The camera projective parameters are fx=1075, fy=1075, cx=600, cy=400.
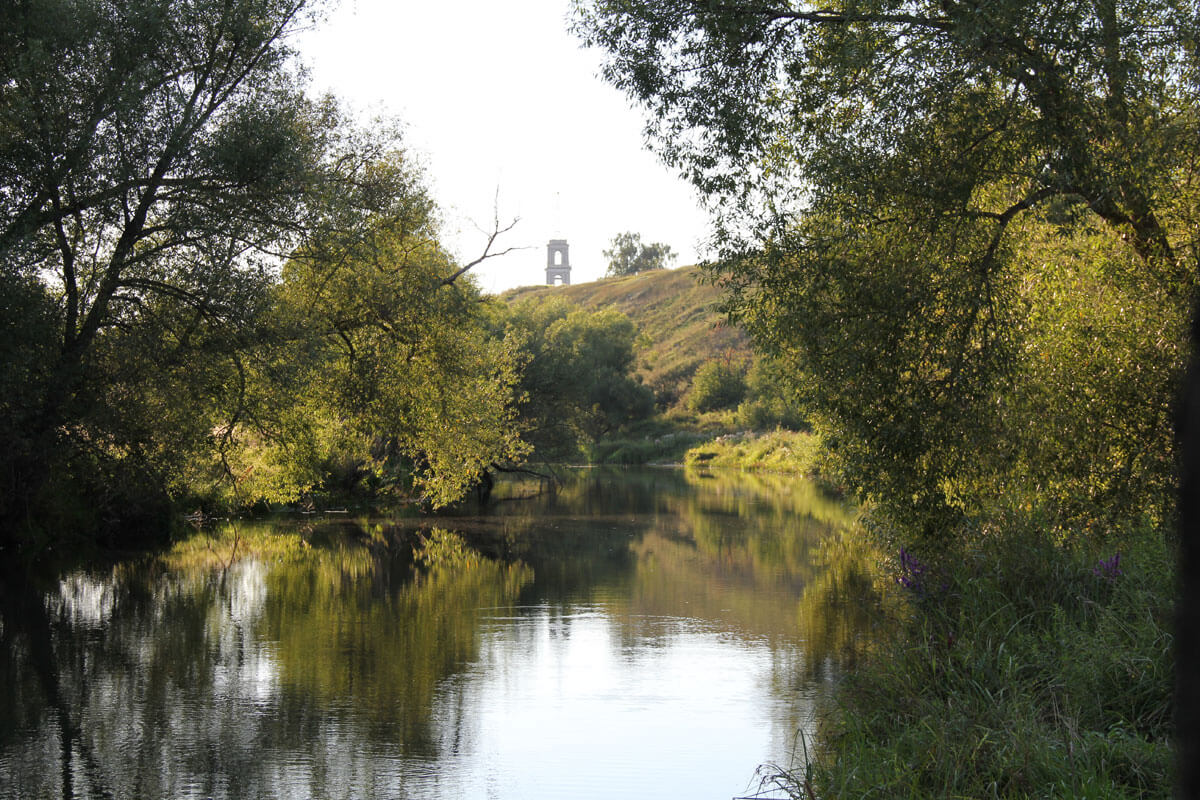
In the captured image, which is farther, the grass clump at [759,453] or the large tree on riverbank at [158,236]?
the grass clump at [759,453]

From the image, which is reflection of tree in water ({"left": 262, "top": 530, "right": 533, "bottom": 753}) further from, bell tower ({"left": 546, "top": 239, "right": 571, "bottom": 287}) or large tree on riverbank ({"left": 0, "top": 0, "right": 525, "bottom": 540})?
bell tower ({"left": 546, "top": 239, "right": 571, "bottom": 287})

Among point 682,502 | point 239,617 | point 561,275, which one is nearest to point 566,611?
point 239,617

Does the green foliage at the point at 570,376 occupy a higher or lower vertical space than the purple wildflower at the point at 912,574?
higher

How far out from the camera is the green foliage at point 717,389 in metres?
81.8

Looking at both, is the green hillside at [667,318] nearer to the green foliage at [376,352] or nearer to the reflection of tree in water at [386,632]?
the green foliage at [376,352]

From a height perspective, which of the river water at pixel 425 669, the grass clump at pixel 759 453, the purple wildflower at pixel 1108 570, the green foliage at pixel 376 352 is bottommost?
the river water at pixel 425 669

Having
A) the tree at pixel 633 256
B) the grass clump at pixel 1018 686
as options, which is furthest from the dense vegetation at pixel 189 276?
the tree at pixel 633 256

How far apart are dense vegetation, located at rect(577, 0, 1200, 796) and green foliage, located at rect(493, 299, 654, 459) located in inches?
962

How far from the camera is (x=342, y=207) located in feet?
63.9

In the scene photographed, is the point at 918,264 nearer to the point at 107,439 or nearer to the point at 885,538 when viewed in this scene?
the point at 885,538

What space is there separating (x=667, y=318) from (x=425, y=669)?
11033 centimetres

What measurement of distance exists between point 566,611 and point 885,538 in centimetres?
561

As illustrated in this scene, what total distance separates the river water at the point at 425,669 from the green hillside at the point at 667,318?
178 feet

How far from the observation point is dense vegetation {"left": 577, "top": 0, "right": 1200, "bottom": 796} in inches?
383
